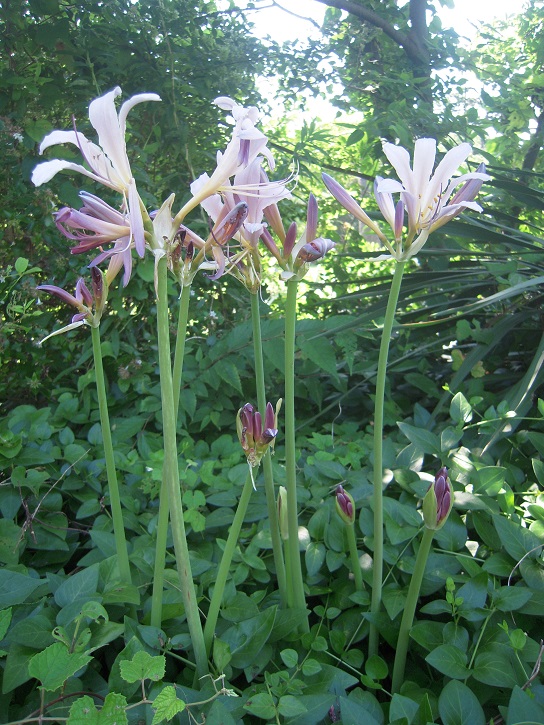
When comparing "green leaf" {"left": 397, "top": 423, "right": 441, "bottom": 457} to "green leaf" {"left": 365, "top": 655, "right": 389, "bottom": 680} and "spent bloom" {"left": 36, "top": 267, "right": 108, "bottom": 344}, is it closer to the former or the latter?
"green leaf" {"left": 365, "top": 655, "right": 389, "bottom": 680}

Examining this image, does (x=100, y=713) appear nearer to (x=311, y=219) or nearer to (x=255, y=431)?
(x=255, y=431)

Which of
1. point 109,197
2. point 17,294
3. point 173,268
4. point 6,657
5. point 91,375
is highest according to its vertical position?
point 109,197

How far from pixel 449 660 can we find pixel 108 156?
32.5 inches

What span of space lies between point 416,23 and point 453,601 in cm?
249

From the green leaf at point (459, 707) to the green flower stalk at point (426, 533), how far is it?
0.12 meters

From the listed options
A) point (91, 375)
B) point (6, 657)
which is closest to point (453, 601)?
point (6, 657)

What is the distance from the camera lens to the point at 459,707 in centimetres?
79

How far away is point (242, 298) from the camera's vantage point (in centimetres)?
227

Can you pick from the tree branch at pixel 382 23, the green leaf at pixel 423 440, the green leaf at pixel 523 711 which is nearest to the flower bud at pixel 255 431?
the green leaf at pixel 523 711

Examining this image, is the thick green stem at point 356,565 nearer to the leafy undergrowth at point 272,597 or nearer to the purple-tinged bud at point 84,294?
the leafy undergrowth at point 272,597

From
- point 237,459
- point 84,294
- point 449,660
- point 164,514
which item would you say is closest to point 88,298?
point 84,294

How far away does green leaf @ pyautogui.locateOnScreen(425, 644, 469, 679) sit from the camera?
85 cm

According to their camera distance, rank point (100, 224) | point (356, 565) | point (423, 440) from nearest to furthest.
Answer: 1. point (100, 224)
2. point (356, 565)
3. point (423, 440)

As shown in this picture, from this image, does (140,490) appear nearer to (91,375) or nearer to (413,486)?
(91,375)
